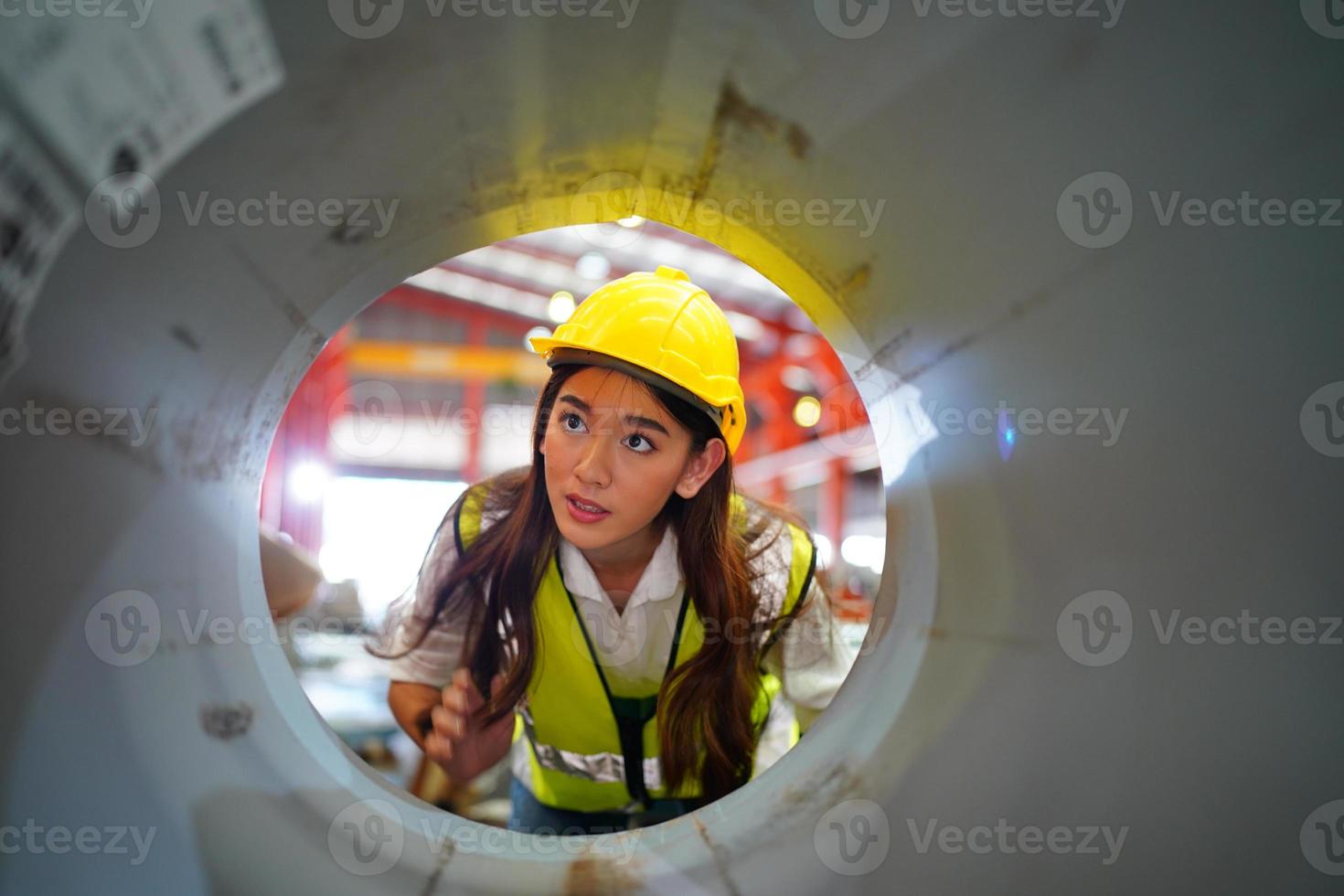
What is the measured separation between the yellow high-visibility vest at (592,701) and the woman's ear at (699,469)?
0.58 ft

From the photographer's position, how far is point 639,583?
4.61 feet

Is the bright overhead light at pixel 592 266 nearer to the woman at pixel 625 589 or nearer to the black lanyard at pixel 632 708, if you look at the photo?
the woman at pixel 625 589

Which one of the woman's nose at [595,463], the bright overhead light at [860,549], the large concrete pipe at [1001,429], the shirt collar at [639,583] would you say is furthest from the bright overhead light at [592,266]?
the large concrete pipe at [1001,429]

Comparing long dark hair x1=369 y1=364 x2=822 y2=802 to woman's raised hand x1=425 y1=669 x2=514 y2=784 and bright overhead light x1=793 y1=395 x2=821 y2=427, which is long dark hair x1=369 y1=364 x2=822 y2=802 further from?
bright overhead light x1=793 y1=395 x2=821 y2=427

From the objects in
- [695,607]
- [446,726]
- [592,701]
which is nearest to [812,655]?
[695,607]

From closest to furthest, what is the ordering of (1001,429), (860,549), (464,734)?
(1001,429), (464,734), (860,549)

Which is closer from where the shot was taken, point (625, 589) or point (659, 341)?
point (659, 341)

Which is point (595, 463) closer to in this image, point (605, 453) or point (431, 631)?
point (605, 453)

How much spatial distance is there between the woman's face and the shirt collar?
135 mm

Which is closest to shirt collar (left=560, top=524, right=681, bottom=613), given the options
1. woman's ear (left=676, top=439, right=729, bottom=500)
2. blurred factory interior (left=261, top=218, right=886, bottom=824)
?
woman's ear (left=676, top=439, right=729, bottom=500)

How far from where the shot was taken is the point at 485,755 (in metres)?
1.61

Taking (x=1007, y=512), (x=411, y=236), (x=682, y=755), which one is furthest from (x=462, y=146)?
(x=682, y=755)

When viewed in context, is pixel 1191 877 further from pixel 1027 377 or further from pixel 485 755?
pixel 485 755

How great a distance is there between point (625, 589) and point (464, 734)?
0.33 m
